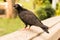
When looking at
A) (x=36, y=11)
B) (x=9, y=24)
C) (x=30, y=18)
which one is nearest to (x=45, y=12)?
(x=36, y=11)

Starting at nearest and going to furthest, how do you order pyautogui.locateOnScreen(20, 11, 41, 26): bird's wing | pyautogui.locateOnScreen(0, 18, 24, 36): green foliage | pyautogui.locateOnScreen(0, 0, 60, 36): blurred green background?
1. pyautogui.locateOnScreen(20, 11, 41, 26): bird's wing
2. pyautogui.locateOnScreen(0, 18, 24, 36): green foliage
3. pyautogui.locateOnScreen(0, 0, 60, 36): blurred green background

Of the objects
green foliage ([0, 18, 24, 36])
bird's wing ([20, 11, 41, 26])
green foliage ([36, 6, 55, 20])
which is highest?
bird's wing ([20, 11, 41, 26])

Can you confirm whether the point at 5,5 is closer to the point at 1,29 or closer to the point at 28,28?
the point at 1,29

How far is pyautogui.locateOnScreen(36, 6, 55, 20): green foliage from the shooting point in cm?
631

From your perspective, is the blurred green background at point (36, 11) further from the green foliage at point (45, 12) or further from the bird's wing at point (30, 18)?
the bird's wing at point (30, 18)

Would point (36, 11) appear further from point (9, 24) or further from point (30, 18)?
point (30, 18)

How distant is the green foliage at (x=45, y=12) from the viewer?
6.31 metres

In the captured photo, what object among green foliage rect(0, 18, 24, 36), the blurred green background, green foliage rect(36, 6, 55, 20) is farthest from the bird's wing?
green foliage rect(36, 6, 55, 20)

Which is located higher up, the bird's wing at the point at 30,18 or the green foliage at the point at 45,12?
the bird's wing at the point at 30,18

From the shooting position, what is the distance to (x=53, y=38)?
8.66 feet

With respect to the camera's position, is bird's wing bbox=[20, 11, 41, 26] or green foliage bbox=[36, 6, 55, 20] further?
green foliage bbox=[36, 6, 55, 20]

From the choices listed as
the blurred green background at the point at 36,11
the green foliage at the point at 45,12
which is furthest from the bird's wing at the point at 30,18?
the green foliage at the point at 45,12

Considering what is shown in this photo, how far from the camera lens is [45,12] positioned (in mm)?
6566

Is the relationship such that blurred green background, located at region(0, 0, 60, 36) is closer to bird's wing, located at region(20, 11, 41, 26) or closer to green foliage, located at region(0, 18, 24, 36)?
green foliage, located at region(0, 18, 24, 36)
